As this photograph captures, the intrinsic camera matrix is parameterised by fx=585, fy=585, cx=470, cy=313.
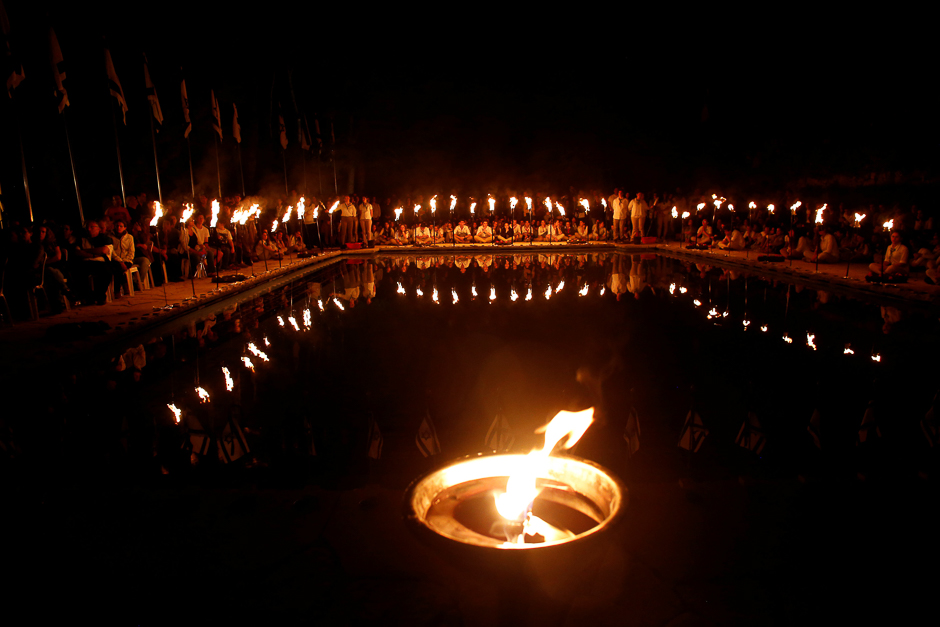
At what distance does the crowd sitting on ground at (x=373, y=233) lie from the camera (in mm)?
9555

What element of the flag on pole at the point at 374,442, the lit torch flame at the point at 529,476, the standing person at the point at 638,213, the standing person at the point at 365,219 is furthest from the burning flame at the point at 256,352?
the standing person at the point at 638,213

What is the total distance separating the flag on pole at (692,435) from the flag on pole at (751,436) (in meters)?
0.23

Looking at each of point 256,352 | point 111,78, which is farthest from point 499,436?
point 111,78

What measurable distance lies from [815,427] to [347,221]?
2137cm

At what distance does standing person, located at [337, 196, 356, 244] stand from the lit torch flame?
2251cm

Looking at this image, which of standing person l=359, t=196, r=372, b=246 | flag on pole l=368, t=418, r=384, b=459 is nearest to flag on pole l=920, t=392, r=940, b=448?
flag on pole l=368, t=418, r=384, b=459

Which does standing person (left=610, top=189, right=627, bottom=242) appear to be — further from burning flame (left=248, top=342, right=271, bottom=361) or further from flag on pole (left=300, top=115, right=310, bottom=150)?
burning flame (left=248, top=342, right=271, bottom=361)

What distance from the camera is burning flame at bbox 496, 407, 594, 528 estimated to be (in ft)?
5.54

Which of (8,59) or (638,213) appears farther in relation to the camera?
(638,213)

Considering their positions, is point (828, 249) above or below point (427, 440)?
above

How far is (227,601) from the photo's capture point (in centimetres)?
220

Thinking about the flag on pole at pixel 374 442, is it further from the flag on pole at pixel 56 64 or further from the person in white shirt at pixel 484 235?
the person in white shirt at pixel 484 235

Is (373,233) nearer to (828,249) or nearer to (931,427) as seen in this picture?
(828,249)

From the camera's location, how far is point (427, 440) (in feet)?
12.6
